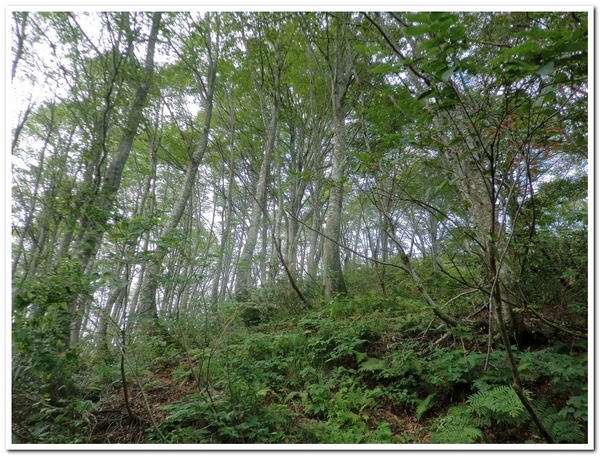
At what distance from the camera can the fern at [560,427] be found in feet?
5.82

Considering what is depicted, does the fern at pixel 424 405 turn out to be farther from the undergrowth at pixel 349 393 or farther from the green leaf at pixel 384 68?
the green leaf at pixel 384 68

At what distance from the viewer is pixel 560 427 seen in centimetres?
184

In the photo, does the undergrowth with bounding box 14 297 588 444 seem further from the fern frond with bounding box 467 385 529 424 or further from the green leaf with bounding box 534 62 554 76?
the green leaf with bounding box 534 62 554 76

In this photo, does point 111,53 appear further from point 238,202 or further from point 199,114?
point 238,202

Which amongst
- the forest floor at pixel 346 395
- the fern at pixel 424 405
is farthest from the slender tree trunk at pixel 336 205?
the fern at pixel 424 405

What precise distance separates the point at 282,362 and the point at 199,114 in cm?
892

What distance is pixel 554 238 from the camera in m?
3.17

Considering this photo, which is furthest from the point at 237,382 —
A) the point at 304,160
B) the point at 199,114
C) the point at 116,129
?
the point at 199,114

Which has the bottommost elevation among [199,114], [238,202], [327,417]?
[327,417]

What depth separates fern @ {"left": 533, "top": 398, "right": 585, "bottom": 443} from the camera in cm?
178

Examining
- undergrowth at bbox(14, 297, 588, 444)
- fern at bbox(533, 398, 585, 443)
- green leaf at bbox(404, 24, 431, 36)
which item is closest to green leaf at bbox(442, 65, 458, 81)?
green leaf at bbox(404, 24, 431, 36)

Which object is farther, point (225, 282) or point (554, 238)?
point (225, 282)
